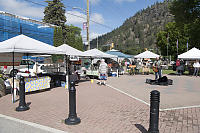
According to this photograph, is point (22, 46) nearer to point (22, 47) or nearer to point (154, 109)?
point (22, 47)

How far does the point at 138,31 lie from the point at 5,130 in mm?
195913

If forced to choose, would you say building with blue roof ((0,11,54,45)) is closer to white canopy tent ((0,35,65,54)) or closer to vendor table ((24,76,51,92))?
white canopy tent ((0,35,65,54))

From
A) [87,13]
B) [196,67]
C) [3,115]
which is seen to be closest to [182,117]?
[3,115]

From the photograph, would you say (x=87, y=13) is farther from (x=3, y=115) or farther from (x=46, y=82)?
(x=3, y=115)

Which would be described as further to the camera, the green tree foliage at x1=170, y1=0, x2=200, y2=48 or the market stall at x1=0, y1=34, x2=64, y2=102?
the green tree foliage at x1=170, y1=0, x2=200, y2=48

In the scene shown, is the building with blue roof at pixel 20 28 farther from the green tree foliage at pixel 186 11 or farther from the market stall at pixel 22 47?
the market stall at pixel 22 47

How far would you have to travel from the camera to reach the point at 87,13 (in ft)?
67.6

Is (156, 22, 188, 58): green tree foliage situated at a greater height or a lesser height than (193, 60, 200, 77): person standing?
greater

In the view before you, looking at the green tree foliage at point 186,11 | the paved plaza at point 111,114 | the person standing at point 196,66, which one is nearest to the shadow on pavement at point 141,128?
the paved plaza at point 111,114

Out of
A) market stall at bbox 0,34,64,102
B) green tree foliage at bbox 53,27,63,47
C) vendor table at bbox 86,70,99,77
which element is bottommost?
vendor table at bbox 86,70,99,77

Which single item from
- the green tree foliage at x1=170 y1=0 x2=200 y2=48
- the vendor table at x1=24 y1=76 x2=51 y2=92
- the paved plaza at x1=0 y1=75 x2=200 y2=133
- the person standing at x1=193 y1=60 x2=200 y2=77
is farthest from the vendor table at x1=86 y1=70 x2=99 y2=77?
the green tree foliage at x1=170 y1=0 x2=200 y2=48

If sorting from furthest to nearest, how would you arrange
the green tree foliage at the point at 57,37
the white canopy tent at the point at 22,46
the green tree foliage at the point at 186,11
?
the green tree foliage at the point at 57,37, the green tree foliage at the point at 186,11, the white canopy tent at the point at 22,46

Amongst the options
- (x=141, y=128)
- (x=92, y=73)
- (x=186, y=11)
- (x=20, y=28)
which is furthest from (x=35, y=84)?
(x=20, y=28)

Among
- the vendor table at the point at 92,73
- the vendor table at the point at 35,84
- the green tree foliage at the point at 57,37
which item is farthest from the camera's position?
the green tree foliage at the point at 57,37
